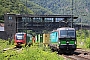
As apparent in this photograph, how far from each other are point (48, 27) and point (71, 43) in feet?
180

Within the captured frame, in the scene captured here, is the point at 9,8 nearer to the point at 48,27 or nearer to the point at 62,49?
the point at 48,27

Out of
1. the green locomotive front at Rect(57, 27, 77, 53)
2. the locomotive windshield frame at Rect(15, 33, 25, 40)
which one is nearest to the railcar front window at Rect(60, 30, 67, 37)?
the green locomotive front at Rect(57, 27, 77, 53)

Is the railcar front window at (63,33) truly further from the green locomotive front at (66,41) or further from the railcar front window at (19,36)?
the railcar front window at (19,36)

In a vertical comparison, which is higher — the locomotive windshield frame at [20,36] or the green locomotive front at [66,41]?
the green locomotive front at [66,41]

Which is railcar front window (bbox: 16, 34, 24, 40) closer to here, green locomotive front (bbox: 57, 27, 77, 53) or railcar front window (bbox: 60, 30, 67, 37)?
railcar front window (bbox: 60, 30, 67, 37)

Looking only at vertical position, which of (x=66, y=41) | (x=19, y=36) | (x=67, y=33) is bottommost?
(x=19, y=36)

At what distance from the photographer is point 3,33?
8481 centimetres

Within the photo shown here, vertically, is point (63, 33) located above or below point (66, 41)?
above

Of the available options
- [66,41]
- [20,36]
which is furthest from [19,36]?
[66,41]

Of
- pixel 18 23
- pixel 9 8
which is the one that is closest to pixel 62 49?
pixel 18 23

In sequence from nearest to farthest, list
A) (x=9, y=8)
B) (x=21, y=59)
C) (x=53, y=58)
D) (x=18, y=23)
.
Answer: (x=21, y=59) → (x=53, y=58) → (x=18, y=23) → (x=9, y=8)

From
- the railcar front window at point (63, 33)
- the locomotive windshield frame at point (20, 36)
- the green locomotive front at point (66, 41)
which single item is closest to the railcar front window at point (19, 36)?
the locomotive windshield frame at point (20, 36)

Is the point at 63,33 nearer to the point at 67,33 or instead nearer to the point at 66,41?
the point at 67,33

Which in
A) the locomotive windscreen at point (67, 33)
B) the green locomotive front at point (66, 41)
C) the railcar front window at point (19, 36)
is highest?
the locomotive windscreen at point (67, 33)
